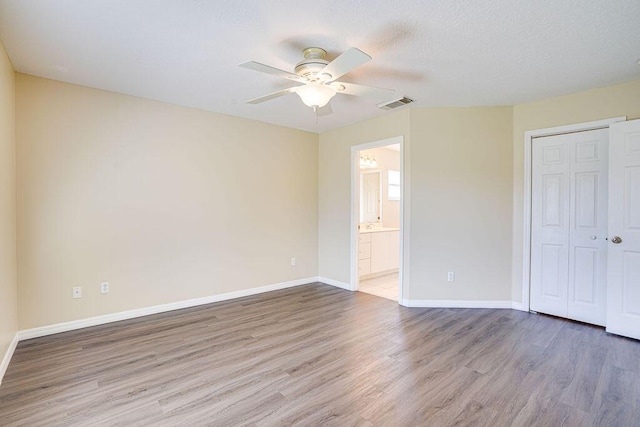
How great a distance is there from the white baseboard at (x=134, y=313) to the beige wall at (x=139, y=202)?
0.20 ft

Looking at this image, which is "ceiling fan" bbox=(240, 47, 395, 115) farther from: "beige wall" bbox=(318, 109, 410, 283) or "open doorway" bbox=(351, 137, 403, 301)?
"beige wall" bbox=(318, 109, 410, 283)

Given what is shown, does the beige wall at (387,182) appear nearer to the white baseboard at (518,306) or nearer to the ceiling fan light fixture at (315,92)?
the white baseboard at (518,306)

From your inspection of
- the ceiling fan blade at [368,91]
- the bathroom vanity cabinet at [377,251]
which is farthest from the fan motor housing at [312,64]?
the bathroom vanity cabinet at [377,251]

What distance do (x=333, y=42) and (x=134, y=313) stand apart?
3449 millimetres

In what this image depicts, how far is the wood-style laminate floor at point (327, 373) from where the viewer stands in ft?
6.41

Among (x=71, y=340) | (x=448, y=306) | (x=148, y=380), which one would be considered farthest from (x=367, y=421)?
(x=71, y=340)

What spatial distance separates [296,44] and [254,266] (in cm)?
309

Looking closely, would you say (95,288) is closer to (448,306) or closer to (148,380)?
(148,380)

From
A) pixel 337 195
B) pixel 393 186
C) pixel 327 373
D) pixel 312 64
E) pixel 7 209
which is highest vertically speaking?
pixel 312 64

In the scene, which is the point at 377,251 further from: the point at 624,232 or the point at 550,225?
the point at 624,232

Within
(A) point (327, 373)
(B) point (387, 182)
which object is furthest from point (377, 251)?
(A) point (327, 373)

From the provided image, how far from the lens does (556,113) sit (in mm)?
3557

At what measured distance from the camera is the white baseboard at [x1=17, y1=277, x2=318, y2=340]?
10.1ft

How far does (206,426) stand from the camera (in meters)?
1.85
